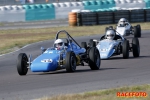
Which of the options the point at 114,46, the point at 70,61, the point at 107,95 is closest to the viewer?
the point at 107,95

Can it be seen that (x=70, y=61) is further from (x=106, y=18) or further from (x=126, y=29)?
(x=106, y=18)

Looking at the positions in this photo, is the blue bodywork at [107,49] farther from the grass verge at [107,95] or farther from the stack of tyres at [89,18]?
the stack of tyres at [89,18]

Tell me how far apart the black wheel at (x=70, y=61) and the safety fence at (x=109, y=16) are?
83.2 feet

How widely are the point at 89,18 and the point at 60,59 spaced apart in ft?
86.8

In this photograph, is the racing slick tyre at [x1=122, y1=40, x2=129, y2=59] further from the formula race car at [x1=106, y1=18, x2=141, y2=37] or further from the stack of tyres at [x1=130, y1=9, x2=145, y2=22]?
the stack of tyres at [x1=130, y1=9, x2=145, y2=22]

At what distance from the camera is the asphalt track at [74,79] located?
41.4ft

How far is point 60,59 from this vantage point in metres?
16.1

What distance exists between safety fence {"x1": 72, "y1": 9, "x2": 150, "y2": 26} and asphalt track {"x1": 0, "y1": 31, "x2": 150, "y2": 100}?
71.9ft

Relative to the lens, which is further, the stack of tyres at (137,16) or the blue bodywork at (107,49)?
the stack of tyres at (137,16)

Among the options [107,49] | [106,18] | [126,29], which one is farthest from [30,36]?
[107,49]

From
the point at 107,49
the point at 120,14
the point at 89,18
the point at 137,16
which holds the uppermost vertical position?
the point at 107,49

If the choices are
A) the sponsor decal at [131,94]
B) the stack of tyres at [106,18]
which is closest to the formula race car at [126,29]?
the stack of tyres at [106,18]

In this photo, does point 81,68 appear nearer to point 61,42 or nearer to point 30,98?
point 61,42

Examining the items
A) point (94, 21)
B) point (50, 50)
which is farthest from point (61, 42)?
point (94, 21)
